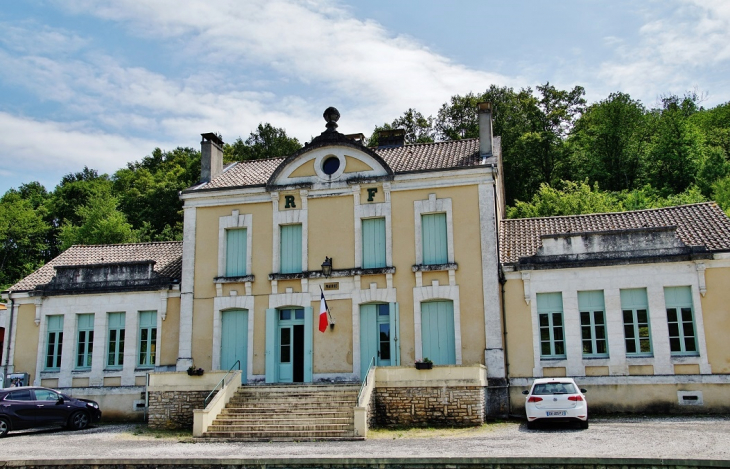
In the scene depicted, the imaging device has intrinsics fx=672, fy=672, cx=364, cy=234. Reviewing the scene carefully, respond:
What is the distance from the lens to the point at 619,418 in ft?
57.1

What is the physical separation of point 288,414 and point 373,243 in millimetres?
6173

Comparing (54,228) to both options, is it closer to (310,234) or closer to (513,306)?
(310,234)

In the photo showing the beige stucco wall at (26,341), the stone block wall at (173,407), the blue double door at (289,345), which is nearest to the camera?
the stone block wall at (173,407)

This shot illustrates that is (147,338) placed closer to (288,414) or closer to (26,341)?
(26,341)

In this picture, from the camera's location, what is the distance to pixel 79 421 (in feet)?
62.3

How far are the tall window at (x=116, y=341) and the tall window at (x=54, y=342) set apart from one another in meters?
1.73

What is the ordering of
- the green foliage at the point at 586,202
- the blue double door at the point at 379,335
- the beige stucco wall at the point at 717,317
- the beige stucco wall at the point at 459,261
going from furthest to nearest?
the green foliage at the point at 586,202 → the blue double door at the point at 379,335 → the beige stucco wall at the point at 459,261 → the beige stucco wall at the point at 717,317

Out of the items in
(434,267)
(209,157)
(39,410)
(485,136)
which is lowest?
(39,410)

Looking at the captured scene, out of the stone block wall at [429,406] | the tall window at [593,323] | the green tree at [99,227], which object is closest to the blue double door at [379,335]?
the stone block wall at [429,406]

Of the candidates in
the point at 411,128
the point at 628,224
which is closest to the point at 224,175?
the point at 628,224

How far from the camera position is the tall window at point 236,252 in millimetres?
21753

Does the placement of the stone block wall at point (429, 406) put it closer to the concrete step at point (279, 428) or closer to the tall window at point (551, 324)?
the concrete step at point (279, 428)

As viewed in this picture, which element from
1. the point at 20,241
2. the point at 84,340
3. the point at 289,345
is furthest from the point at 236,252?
the point at 20,241

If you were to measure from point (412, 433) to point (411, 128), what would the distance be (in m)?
34.6
